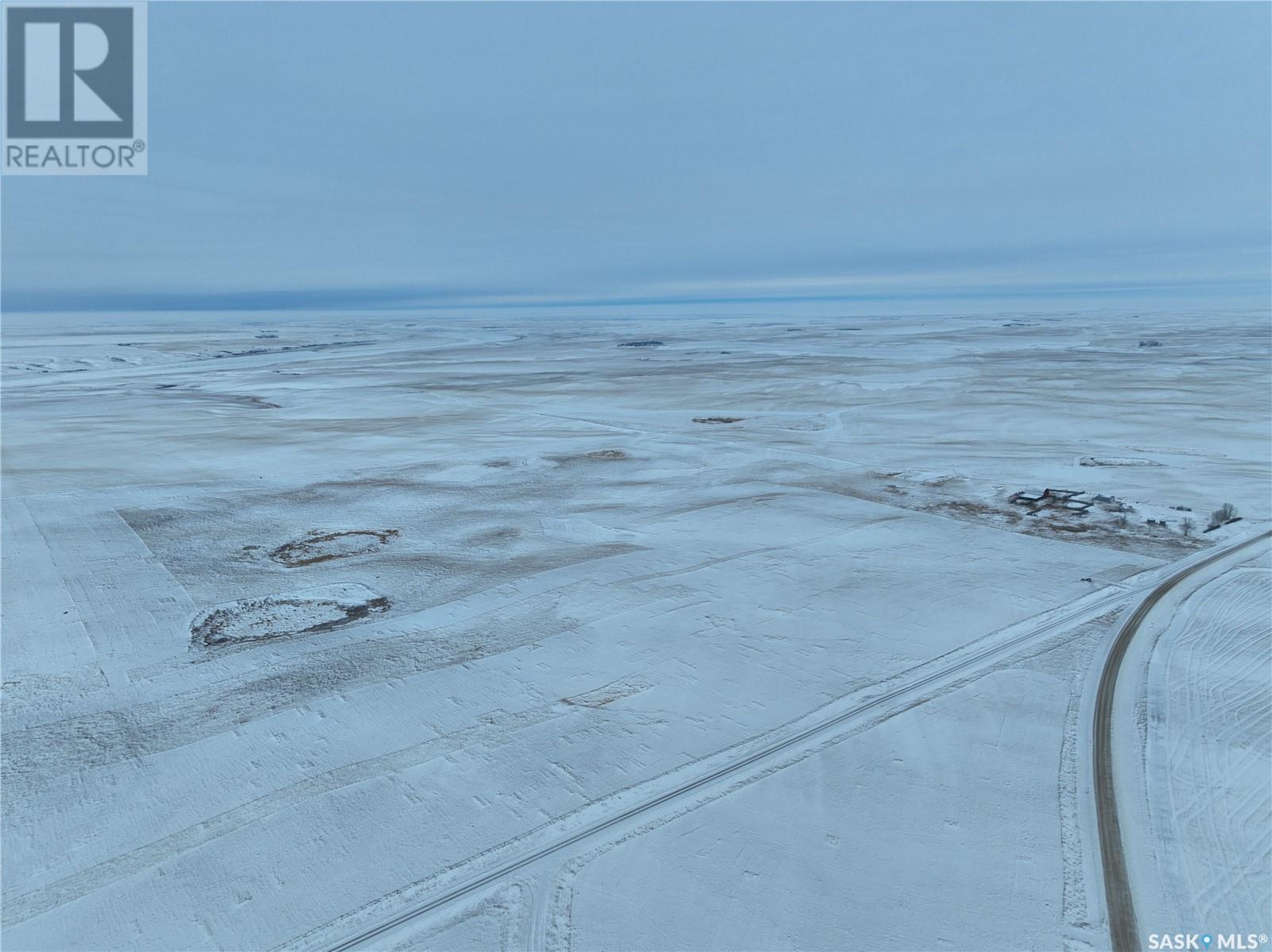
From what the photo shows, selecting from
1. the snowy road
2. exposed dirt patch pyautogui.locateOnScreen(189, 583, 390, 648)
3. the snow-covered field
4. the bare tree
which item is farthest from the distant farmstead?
exposed dirt patch pyautogui.locateOnScreen(189, 583, 390, 648)

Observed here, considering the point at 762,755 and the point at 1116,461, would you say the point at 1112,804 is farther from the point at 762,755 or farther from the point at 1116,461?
the point at 1116,461

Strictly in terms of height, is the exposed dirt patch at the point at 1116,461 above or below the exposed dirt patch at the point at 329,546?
above

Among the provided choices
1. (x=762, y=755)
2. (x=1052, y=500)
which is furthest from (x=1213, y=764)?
(x=1052, y=500)

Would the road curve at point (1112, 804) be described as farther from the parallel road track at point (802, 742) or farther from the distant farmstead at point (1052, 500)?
the distant farmstead at point (1052, 500)

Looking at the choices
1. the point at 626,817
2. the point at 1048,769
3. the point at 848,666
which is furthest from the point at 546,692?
the point at 1048,769

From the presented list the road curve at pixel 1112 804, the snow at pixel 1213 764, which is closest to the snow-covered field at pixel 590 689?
the snow at pixel 1213 764
